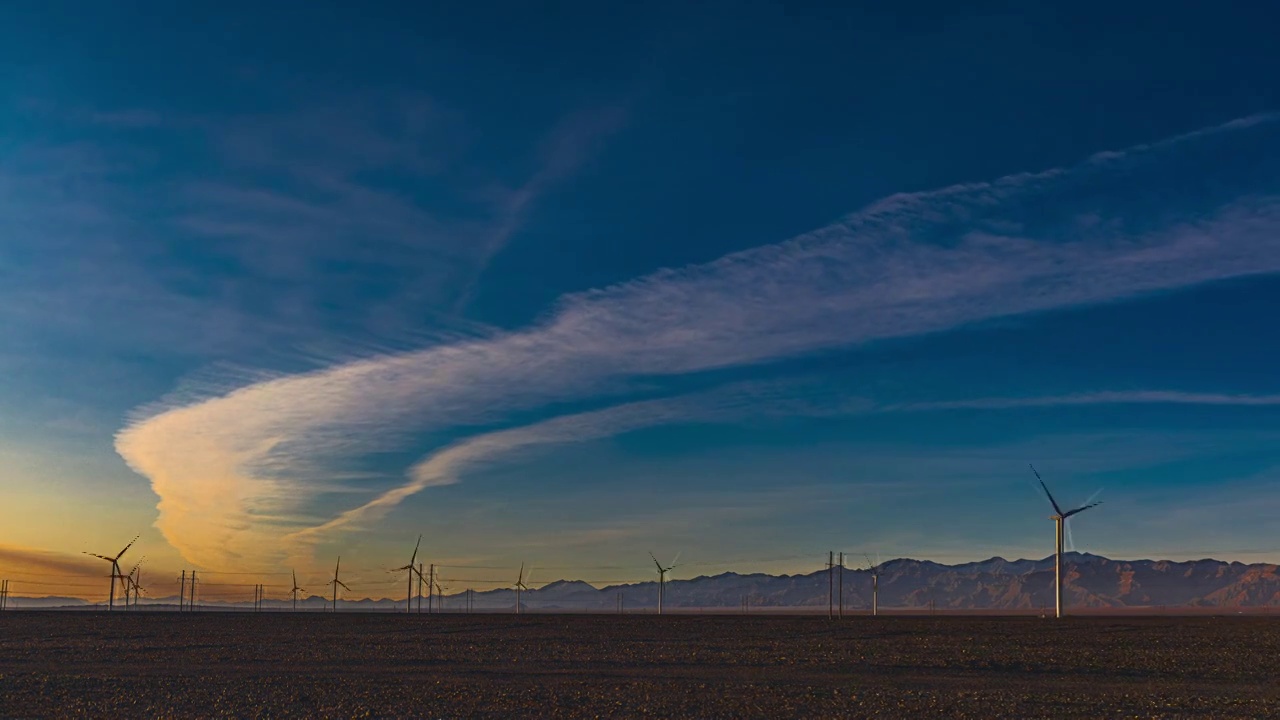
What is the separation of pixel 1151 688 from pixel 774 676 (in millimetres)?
19708

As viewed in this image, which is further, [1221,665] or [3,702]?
[1221,665]

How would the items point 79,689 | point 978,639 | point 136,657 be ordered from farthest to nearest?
point 978,639 → point 136,657 → point 79,689

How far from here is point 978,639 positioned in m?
92.7

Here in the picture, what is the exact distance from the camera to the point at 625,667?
6600 centimetres

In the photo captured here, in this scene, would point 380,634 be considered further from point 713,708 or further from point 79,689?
point 713,708

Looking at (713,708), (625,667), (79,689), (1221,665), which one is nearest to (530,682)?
(625,667)

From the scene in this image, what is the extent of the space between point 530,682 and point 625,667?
32.6 ft

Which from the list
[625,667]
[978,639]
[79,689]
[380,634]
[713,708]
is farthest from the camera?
[380,634]

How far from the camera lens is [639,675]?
201 ft

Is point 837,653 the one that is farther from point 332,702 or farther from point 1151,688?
point 332,702

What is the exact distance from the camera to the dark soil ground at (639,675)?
47719mm

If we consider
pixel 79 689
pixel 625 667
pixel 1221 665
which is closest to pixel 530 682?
pixel 625 667

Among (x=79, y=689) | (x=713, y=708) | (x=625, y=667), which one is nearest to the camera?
(x=713, y=708)

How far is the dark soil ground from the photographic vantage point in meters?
47.7
